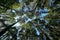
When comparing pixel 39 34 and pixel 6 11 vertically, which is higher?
pixel 6 11

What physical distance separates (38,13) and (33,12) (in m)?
0.05

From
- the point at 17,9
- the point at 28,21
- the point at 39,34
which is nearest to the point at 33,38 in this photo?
the point at 39,34

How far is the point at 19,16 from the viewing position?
1.54 m

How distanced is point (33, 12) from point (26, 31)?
0.20 meters

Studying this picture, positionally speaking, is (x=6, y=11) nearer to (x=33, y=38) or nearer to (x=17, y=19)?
(x=17, y=19)

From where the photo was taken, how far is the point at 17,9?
1567mm

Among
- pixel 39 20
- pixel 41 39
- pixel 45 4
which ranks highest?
pixel 45 4

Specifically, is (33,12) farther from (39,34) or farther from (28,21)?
(39,34)

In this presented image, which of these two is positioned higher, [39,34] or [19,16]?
[19,16]

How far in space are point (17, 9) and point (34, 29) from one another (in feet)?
0.88

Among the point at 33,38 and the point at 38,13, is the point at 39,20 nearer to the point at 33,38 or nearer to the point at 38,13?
the point at 38,13

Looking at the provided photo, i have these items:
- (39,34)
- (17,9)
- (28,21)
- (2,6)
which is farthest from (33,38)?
(2,6)

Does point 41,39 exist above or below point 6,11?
below

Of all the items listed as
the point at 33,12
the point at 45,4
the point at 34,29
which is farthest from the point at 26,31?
the point at 45,4
